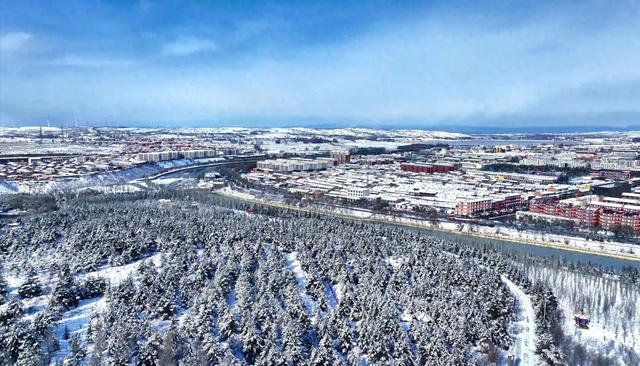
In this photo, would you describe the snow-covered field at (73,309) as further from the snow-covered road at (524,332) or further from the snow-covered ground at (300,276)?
the snow-covered road at (524,332)

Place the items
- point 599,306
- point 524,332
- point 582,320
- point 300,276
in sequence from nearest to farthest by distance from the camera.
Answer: point 524,332 → point 582,320 → point 599,306 → point 300,276

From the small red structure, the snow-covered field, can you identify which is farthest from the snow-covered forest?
the small red structure

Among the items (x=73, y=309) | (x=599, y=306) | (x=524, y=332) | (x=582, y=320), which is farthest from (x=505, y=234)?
(x=73, y=309)

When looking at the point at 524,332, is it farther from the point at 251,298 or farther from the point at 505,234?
the point at 505,234

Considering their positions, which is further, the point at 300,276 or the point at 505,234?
the point at 505,234

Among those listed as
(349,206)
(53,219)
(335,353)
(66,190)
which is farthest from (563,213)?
(66,190)

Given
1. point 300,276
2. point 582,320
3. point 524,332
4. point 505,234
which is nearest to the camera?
point 524,332
